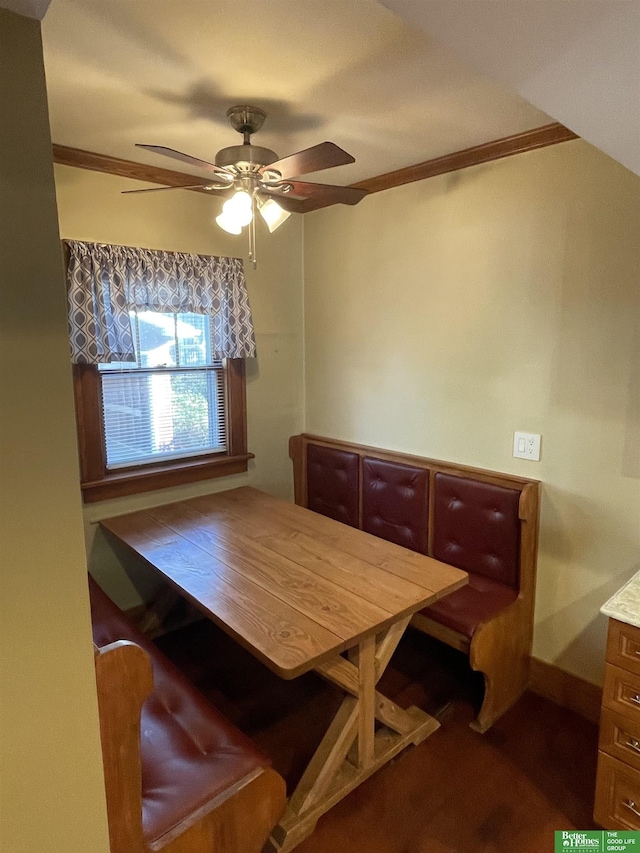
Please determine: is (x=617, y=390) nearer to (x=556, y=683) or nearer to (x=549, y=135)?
(x=549, y=135)

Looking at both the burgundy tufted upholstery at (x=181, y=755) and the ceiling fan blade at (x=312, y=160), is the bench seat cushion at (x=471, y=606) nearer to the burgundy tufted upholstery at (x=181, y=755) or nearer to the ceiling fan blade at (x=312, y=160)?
the burgundy tufted upholstery at (x=181, y=755)

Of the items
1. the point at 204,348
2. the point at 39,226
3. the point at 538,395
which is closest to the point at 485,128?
the point at 538,395

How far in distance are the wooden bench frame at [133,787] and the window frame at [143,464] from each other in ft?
5.15

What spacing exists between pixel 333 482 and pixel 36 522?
240 cm

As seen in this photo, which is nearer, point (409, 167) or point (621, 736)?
point (621, 736)

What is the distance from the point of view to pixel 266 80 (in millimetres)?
1724

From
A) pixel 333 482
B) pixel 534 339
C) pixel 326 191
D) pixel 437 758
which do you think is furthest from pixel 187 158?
pixel 437 758

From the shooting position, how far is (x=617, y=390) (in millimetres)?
2094

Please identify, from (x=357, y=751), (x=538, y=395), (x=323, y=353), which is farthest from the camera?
(x=323, y=353)

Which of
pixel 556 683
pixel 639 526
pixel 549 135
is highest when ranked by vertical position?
pixel 549 135

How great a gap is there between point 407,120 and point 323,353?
1.47 meters

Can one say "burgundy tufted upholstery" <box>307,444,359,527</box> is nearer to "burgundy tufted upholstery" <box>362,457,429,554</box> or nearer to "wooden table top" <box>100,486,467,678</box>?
"burgundy tufted upholstery" <box>362,457,429,554</box>

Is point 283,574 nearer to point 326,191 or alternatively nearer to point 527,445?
point 527,445

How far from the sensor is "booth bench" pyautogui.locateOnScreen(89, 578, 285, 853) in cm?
110
